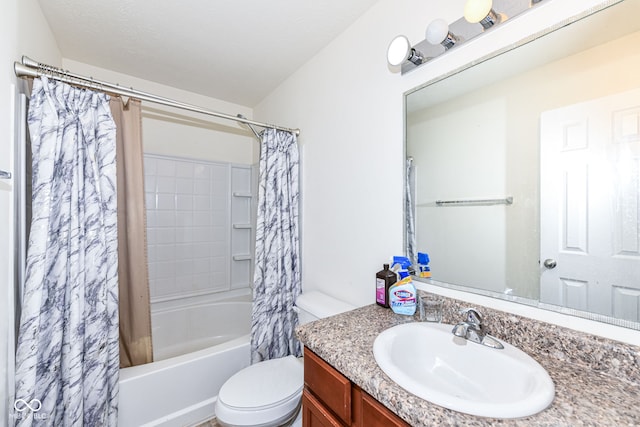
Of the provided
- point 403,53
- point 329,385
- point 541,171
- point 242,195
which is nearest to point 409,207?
point 541,171

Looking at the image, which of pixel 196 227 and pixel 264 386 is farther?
pixel 196 227

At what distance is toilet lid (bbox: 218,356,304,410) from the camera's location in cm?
121

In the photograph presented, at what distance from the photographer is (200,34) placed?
63.7 inches

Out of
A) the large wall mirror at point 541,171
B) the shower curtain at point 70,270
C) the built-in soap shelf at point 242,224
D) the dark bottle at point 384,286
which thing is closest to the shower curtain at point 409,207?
the large wall mirror at point 541,171

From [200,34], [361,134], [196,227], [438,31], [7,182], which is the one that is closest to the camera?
[438,31]

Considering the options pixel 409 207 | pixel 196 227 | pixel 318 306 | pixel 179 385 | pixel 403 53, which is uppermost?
pixel 403 53

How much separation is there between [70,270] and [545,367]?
1808 mm

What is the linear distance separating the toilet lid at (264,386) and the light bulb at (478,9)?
169cm

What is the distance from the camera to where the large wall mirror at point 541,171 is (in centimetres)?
72

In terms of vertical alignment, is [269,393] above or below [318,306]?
below

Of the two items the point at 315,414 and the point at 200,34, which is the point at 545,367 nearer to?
the point at 315,414

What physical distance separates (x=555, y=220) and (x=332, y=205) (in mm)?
1077

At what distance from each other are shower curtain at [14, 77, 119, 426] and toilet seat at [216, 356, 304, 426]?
62 centimetres

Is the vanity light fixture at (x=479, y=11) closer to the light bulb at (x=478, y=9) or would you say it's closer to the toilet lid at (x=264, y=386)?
the light bulb at (x=478, y=9)
